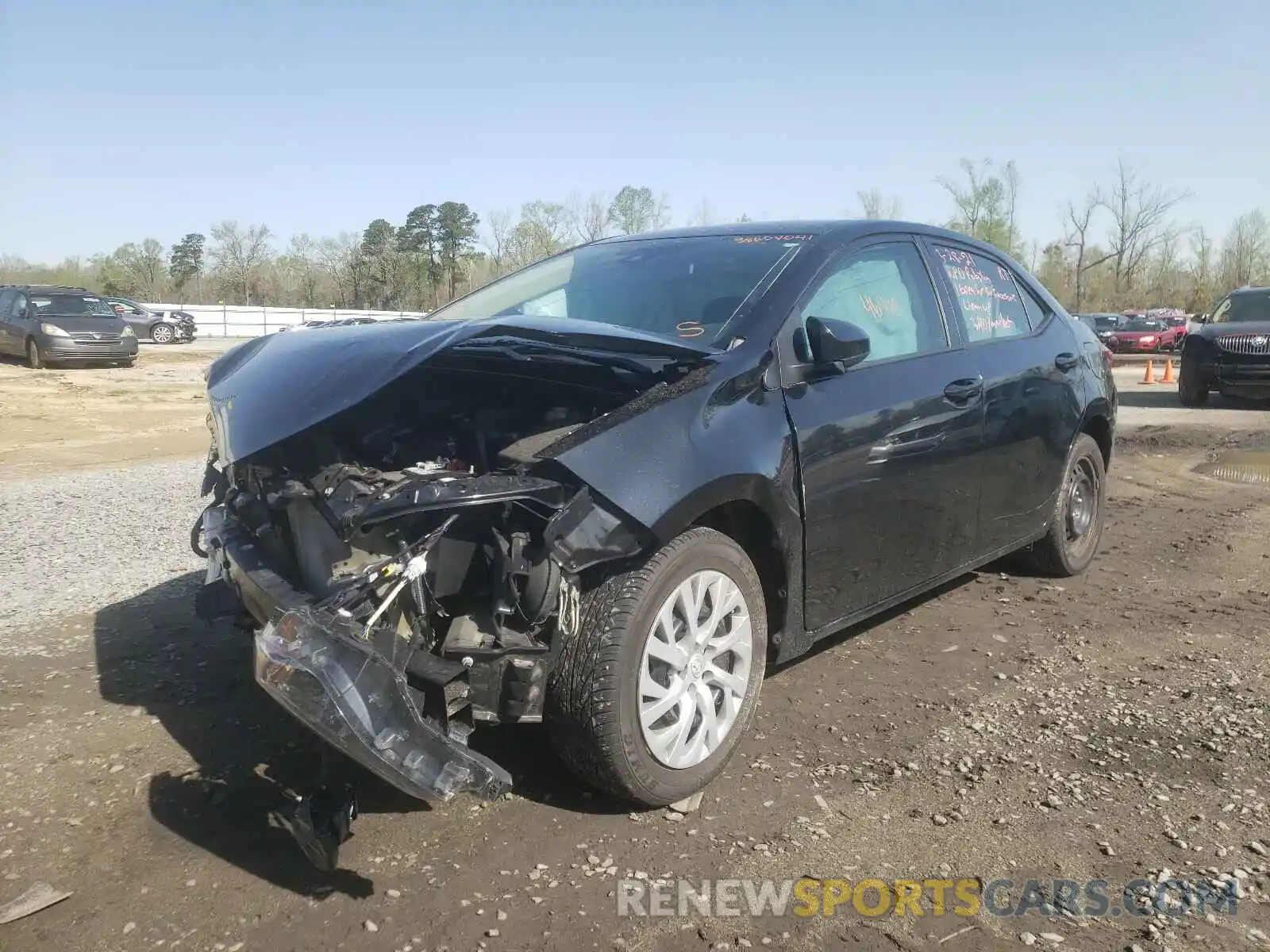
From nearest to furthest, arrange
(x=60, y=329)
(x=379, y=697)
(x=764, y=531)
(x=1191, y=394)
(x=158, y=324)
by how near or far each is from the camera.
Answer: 1. (x=379, y=697)
2. (x=764, y=531)
3. (x=1191, y=394)
4. (x=60, y=329)
5. (x=158, y=324)

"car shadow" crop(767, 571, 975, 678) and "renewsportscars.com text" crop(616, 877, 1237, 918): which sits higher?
"car shadow" crop(767, 571, 975, 678)

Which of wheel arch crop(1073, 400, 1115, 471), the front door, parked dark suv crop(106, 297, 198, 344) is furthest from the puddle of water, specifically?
parked dark suv crop(106, 297, 198, 344)

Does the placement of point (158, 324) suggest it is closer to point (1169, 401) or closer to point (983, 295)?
point (1169, 401)

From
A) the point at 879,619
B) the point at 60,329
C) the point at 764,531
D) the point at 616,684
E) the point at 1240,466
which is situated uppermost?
the point at 60,329

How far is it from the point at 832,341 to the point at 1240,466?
8.16m

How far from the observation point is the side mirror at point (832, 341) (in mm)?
3502

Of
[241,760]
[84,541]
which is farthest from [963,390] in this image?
[84,541]

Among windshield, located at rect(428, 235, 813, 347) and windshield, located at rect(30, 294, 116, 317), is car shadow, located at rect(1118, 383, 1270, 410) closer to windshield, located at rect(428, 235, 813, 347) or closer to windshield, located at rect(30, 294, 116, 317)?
windshield, located at rect(428, 235, 813, 347)

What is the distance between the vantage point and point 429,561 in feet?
9.03

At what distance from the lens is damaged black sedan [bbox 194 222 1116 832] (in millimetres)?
2686

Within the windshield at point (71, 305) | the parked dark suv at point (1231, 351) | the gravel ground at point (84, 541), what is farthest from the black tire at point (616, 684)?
the windshield at point (71, 305)

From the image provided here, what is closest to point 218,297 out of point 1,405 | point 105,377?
point 105,377

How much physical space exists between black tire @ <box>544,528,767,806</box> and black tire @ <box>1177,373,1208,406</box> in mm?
14867

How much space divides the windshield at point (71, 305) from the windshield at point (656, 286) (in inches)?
766
